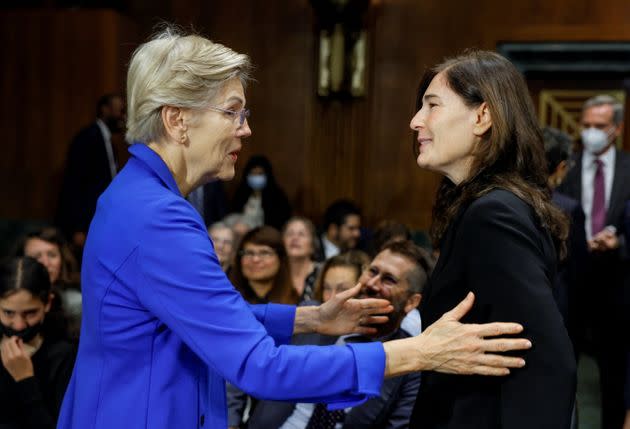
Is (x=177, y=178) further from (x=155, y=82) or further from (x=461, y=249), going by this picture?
(x=461, y=249)

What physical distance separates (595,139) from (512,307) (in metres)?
4.01

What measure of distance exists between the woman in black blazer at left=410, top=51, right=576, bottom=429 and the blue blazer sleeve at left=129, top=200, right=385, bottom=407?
0.20 m

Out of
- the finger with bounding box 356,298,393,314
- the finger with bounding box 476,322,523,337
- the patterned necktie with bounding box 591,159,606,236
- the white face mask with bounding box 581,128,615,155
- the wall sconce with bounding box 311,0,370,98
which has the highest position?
the wall sconce with bounding box 311,0,370,98

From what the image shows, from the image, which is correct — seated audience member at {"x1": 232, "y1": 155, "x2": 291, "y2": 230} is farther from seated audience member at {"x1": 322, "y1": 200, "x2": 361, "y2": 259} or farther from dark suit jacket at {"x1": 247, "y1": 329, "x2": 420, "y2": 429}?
dark suit jacket at {"x1": 247, "y1": 329, "x2": 420, "y2": 429}

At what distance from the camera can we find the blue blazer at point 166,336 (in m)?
1.52

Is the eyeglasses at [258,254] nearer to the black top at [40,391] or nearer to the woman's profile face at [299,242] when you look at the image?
the woman's profile face at [299,242]

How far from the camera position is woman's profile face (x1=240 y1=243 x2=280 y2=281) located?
4305 millimetres

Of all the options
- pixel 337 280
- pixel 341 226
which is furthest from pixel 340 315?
pixel 341 226

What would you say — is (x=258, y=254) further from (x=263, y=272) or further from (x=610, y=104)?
(x=610, y=104)

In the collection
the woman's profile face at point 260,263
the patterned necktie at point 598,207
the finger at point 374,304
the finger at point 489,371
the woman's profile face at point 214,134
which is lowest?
the woman's profile face at point 260,263

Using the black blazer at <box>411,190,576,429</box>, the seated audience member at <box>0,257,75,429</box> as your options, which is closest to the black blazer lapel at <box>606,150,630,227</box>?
the seated audience member at <box>0,257,75,429</box>

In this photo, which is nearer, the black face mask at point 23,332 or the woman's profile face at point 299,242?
the black face mask at point 23,332

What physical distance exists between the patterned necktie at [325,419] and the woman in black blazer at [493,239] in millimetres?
1246

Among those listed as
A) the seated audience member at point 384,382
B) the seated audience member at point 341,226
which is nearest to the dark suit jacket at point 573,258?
the seated audience member at point 384,382
